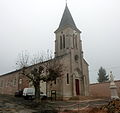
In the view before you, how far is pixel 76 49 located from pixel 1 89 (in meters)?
25.9

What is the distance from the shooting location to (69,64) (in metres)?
37.0

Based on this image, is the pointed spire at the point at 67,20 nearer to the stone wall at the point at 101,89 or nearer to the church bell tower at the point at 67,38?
the church bell tower at the point at 67,38

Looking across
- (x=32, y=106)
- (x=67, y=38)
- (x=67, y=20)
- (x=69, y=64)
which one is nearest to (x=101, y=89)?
(x=69, y=64)

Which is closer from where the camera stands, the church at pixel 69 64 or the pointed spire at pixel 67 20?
the church at pixel 69 64

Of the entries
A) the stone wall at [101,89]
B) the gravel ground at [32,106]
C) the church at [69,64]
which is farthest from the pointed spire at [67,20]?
the gravel ground at [32,106]

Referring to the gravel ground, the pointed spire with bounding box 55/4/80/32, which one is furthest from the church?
the gravel ground

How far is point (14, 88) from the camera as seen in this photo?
46562 mm

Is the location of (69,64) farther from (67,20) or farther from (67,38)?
(67,20)

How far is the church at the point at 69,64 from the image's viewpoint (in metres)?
35.0

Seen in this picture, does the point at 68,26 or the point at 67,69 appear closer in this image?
the point at 67,69

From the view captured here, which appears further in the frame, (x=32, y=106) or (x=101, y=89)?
(x=101, y=89)

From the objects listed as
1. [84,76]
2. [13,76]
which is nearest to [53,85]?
[84,76]

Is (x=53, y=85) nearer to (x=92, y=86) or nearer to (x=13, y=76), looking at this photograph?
(x=92, y=86)

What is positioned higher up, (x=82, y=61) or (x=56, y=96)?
(x=82, y=61)
